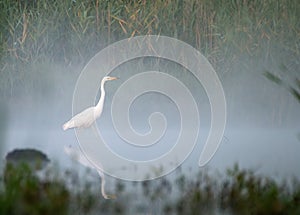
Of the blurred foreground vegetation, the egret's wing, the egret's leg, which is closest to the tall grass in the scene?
the egret's wing

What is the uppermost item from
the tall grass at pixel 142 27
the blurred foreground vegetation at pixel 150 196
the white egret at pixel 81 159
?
the tall grass at pixel 142 27

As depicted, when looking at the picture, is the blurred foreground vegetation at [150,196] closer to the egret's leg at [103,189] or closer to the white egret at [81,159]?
the egret's leg at [103,189]

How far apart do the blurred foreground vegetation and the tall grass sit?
13.2 ft

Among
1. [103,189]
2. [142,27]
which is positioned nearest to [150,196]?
→ [103,189]

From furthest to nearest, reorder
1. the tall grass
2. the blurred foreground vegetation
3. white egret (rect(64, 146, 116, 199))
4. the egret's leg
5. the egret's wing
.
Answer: the tall grass
the egret's wing
white egret (rect(64, 146, 116, 199))
the egret's leg
the blurred foreground vegetation

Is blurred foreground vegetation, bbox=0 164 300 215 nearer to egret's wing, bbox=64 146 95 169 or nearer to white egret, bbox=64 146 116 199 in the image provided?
white egret, bbox=64 146 116 199

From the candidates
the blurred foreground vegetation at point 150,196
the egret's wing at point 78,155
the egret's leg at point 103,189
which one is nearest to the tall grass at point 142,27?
the egret's wing at point 78,155

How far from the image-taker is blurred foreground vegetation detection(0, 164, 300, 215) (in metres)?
3.67

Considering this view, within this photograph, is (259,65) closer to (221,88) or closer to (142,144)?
(221,88)

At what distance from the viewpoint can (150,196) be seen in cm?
464

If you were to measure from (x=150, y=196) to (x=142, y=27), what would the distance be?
451 cm

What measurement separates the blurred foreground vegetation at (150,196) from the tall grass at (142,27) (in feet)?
13.2

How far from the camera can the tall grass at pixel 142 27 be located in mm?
8922

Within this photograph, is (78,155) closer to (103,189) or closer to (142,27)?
(103,189)
